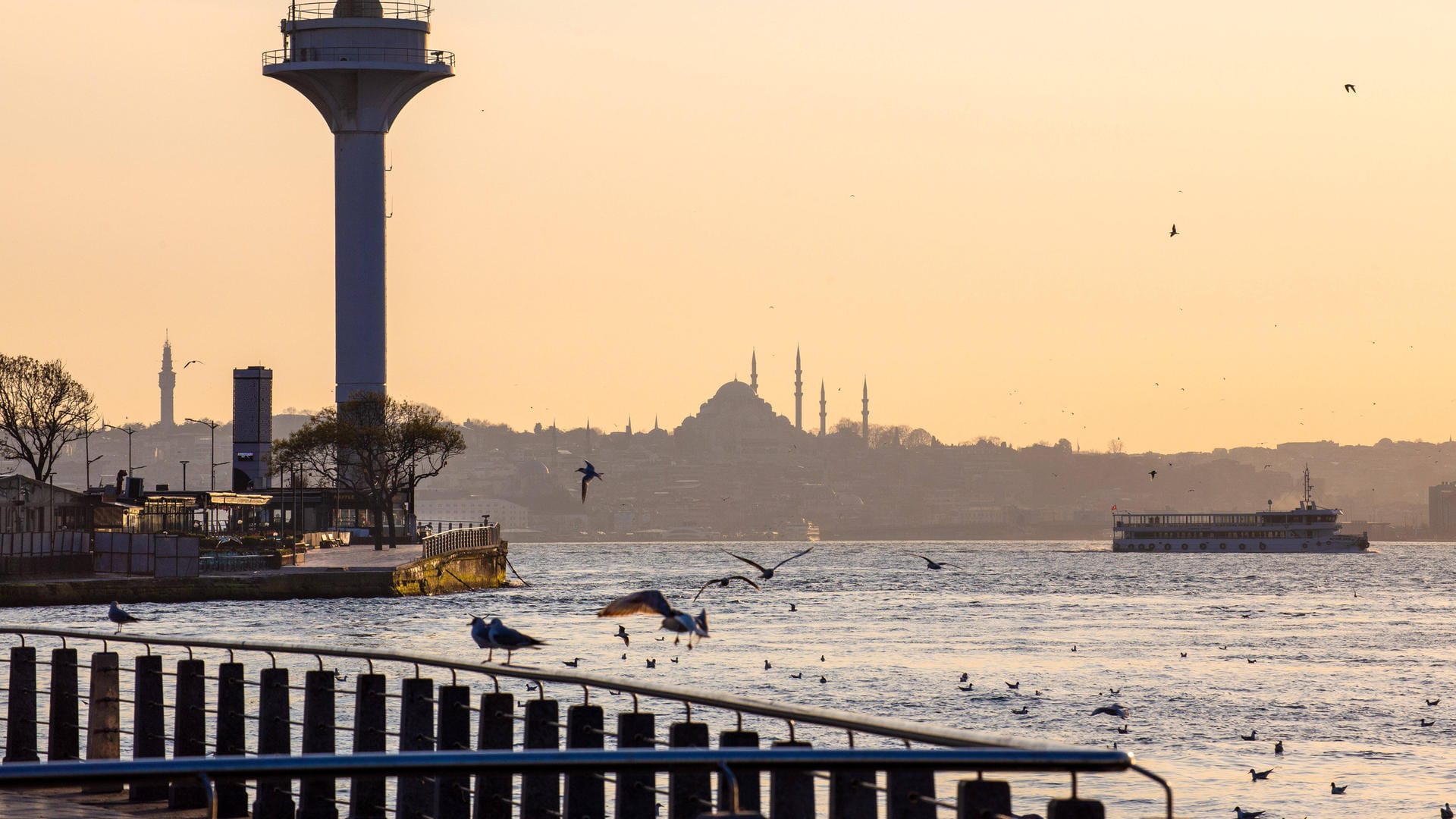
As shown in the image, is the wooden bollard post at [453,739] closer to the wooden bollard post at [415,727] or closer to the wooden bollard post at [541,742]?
the wooden bollard post at [415,727]

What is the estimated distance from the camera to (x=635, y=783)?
1252 centimetres

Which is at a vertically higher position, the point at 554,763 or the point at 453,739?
the point at 554,763

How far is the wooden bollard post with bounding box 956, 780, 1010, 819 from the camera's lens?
8.28m

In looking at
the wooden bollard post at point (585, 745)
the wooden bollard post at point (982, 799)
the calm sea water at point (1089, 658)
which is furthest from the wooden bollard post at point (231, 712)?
the calm sea water at point (1089, 658)

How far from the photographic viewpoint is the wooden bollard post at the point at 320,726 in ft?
51.2

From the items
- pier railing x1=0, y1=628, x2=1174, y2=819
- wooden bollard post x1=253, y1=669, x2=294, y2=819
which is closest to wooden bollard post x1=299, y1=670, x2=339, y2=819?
pier railing x1=0, y1=628, x2=1174, y2=819

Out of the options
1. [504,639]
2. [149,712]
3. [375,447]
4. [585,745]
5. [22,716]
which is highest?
[375,447]

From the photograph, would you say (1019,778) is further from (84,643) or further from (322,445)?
(322,445)

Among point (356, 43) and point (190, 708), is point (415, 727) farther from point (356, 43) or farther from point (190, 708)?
point (356, 43)

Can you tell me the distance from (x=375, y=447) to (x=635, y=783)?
11042 centimetres

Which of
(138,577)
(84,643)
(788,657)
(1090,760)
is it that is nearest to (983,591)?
(138,577)

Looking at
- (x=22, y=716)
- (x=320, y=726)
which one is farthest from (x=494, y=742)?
(x=22, y=716)

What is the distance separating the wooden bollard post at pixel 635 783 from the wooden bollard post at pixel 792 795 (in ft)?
8.31

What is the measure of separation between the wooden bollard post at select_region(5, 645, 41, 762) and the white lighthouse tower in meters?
114
